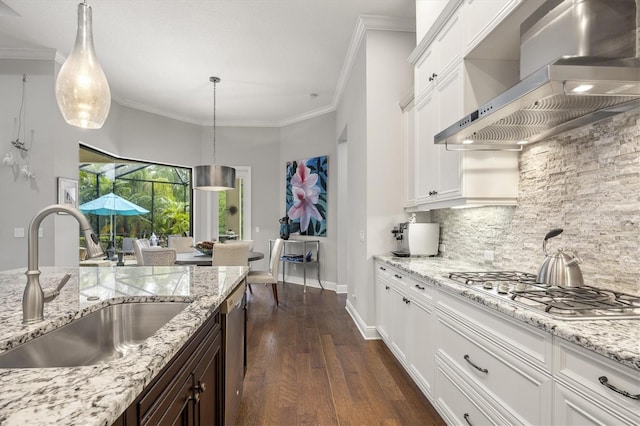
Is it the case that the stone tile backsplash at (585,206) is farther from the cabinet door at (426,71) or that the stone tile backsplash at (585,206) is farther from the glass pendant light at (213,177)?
the glass pendant light at (213,177)

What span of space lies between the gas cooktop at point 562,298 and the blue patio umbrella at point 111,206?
211 inches

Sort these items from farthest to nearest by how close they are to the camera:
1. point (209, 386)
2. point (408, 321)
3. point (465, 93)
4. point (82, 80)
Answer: point (408, 321) < point (465, 93) < point (82, 80) < point (209, 386)

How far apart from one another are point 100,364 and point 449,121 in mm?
2340

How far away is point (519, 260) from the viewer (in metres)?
2.13

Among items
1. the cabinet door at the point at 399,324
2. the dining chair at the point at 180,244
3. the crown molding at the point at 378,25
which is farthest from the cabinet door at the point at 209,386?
the dining chair at the point at 180,244

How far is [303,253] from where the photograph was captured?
6090mm

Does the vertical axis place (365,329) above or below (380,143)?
below

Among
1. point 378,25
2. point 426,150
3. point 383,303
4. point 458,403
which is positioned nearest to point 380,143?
point 426,150

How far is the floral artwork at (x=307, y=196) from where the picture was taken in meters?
5.90

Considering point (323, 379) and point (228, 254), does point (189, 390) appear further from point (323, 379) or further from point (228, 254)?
point (228, 254)

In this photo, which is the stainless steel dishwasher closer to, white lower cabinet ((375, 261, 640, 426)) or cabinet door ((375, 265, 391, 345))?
white lower cabinet ((375, 261, 640, 426))

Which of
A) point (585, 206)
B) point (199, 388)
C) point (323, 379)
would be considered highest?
point (585, 206)

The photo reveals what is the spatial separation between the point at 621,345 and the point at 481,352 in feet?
2.25

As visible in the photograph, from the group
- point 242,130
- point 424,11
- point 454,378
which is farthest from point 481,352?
point 242,130
